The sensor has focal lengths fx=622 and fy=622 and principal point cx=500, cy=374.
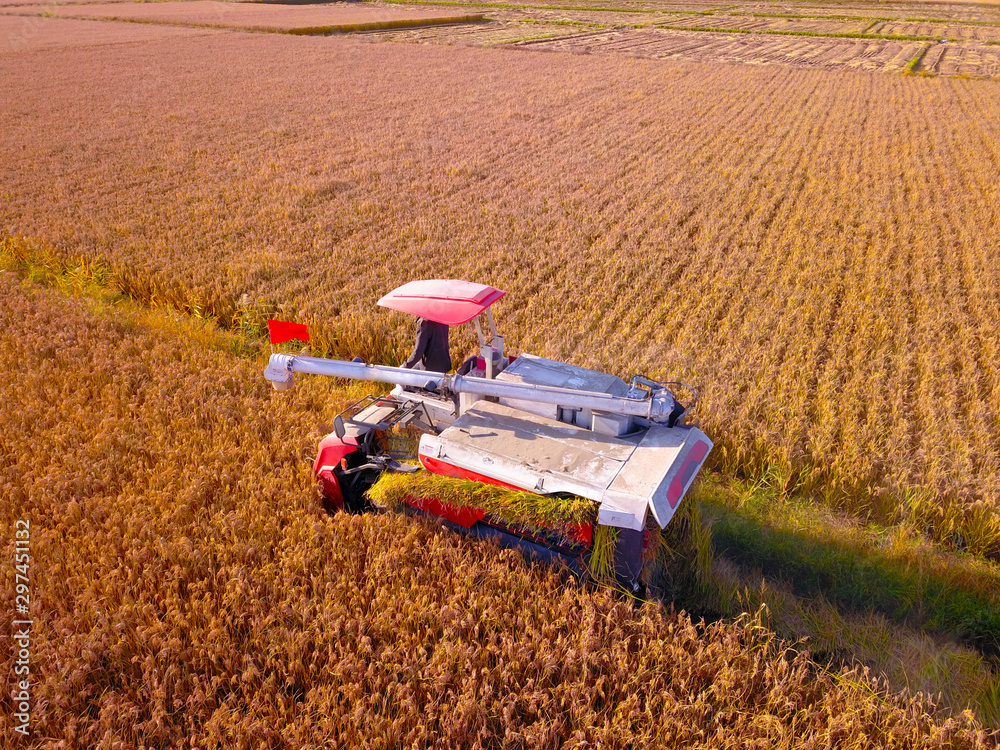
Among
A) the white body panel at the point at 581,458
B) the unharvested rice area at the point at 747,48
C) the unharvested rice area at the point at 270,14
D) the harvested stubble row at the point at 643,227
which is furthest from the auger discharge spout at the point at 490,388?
the unharvested rice area at the point at 270,14

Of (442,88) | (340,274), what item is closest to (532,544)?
(340,274)

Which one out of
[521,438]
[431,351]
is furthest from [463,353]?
[521,438]

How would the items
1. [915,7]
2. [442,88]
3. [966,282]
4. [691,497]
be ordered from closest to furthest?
[691,497], [966,282], [442,88], [915,7]

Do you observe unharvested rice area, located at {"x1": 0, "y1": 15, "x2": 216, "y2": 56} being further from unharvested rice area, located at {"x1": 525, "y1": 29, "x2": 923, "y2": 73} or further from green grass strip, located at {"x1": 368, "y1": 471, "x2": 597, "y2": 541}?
green grass strip, located at {"x1": 368, "y1": 471, "x2": 597, "y2": 541}

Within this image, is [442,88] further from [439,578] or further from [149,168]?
[439,578]

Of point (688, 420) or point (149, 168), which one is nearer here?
point (688, 420)

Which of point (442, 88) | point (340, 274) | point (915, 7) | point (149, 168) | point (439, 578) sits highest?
point (915, 7)

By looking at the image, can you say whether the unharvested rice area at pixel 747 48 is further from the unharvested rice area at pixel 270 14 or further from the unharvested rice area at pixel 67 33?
the unharvested rice area at pixel 67 33
